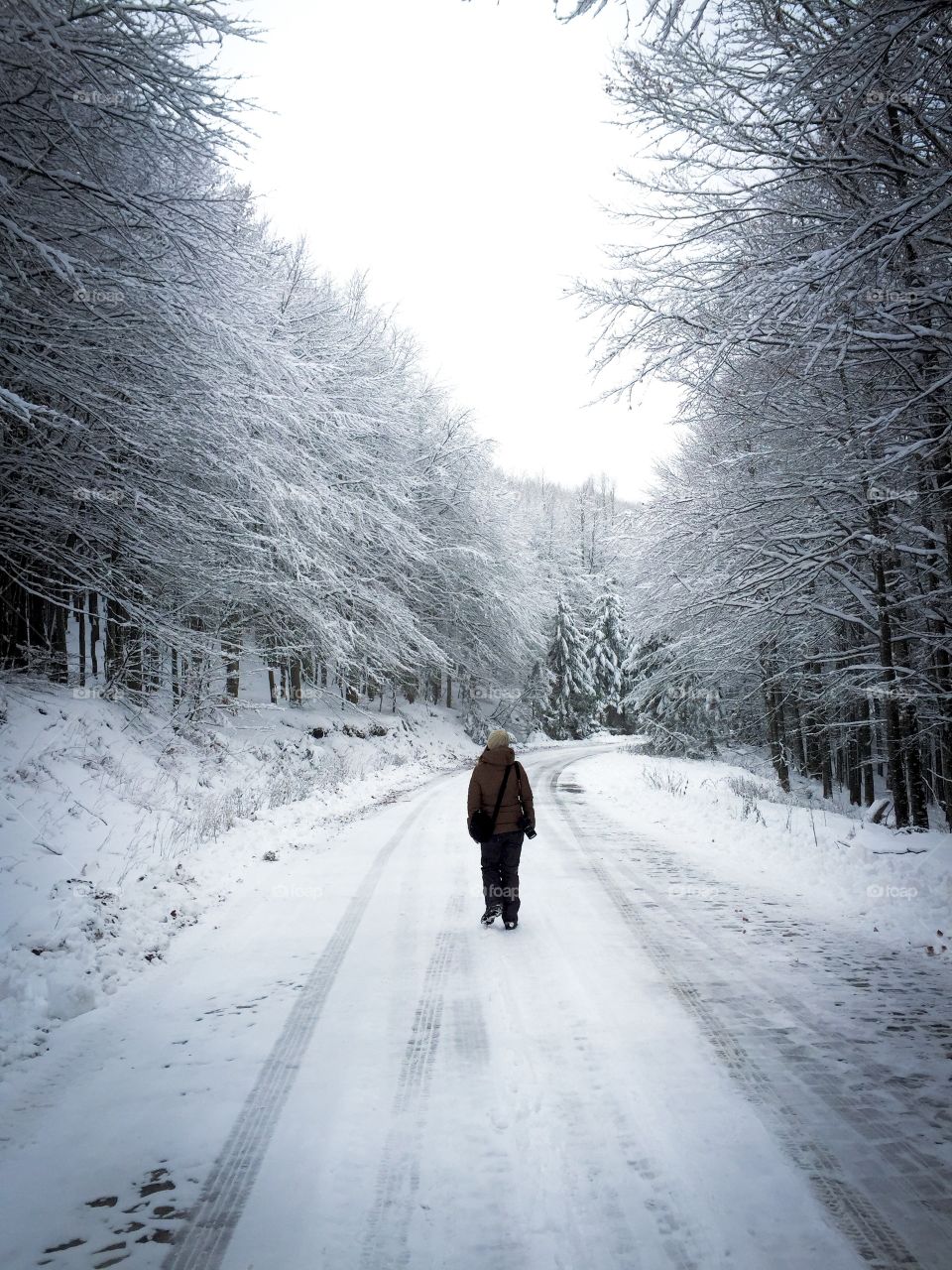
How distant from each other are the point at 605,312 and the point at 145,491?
683 centimetres

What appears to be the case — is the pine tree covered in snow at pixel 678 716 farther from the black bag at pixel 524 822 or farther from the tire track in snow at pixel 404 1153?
the tire track in snow at pixel 404 1153

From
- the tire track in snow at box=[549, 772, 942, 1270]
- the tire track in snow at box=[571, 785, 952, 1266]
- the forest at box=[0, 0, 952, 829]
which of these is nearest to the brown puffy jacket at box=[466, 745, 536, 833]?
the tire track in snow at box=[549, 772, 942, 1270]

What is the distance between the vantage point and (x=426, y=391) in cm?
2512

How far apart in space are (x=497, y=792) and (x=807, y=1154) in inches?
153

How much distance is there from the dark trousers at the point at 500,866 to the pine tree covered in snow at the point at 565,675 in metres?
36.1

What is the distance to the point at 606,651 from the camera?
46688 mm

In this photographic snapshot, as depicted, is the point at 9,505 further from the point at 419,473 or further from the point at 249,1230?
the point at 419,473

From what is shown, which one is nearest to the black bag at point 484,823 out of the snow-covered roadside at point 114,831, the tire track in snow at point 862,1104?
the tire track in snow at point 862,1104

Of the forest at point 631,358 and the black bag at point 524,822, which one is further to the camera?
the black bag at point 524,822

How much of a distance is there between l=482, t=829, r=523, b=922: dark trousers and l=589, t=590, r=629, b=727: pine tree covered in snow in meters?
39.2

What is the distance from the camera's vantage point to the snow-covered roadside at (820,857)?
6258 millimetres

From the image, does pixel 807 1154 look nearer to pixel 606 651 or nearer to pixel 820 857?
pixel 820 857

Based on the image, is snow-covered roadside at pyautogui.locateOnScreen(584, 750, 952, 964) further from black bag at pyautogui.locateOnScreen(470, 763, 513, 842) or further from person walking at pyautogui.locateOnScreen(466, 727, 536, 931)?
black bag at pyautogui.locateOnScreen(470, 763, 513, 842)

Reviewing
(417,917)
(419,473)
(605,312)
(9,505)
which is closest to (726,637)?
(605,312)
